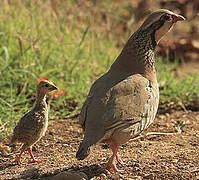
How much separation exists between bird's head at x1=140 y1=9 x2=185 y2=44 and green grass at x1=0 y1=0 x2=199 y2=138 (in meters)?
2.06

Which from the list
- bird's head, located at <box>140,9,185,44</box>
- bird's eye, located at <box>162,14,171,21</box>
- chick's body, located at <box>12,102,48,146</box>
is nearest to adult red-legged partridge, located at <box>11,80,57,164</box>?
chick's body, located at <box>12,102,48,146</box>

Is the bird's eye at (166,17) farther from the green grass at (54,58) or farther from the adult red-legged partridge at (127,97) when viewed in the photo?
the green grass at (54,58)

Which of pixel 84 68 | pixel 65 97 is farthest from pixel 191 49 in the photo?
pixel 65 97

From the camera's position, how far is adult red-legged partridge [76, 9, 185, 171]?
3867 mm

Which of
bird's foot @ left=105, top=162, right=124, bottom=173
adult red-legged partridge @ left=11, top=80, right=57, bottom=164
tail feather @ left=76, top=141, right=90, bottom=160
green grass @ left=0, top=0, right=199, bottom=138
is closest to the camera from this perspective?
tail feather @ left=76, top=141, right=90, bottom=160

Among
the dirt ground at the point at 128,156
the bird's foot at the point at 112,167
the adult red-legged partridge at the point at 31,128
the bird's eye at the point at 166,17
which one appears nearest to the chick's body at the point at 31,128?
the adult red-legged partridge at the point at 31,128

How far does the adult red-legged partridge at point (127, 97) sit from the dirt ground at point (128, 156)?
9.5 inches

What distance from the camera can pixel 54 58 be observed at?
7.23 metres

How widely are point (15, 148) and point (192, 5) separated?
7413mm

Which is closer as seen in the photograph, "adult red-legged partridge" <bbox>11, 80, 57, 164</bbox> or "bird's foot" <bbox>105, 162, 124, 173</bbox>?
"bird's foot" <bbox>105, 162, 124, 173</bbox>

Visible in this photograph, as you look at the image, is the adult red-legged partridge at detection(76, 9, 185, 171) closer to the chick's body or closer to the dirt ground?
the dirt ground

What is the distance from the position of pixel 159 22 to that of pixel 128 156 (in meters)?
1.50

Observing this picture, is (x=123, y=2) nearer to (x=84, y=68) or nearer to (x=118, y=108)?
(x=84, y=68)

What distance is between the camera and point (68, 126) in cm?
585
